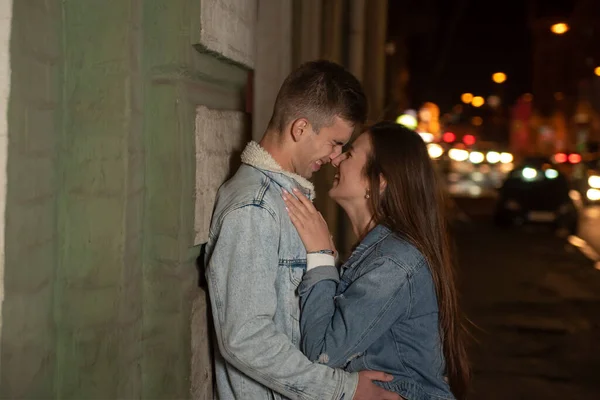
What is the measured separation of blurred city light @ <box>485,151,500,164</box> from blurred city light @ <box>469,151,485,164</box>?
30cm

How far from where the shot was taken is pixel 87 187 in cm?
245

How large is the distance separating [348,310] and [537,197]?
17.1m

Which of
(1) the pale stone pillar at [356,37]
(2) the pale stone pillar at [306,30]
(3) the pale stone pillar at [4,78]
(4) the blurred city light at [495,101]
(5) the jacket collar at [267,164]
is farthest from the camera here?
(4) the blurred city light at [495,101]

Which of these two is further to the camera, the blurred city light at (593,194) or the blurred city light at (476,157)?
the blurred city light at (476,157)

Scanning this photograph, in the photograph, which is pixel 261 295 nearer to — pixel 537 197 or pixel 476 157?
pixel 537 197

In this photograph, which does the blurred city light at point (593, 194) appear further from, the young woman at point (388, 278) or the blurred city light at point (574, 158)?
the young woman at point (388, 278)

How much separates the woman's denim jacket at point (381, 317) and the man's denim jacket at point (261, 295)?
0.27 ft

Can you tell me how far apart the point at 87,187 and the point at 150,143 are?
0.92ft

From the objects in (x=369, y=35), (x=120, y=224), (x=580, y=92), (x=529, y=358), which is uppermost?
(x=580, y=92)

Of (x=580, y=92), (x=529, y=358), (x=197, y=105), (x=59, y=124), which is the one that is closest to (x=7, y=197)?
(x=59, y=124)

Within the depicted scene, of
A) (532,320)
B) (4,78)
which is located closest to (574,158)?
(532,320)

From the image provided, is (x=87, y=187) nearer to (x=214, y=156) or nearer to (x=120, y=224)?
(x=120, y=224)

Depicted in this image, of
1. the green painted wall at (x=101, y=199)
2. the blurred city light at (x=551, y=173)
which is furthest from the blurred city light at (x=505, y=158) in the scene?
the green painted wall at (x=101, y=199)

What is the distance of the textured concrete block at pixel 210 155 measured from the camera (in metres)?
2.78
